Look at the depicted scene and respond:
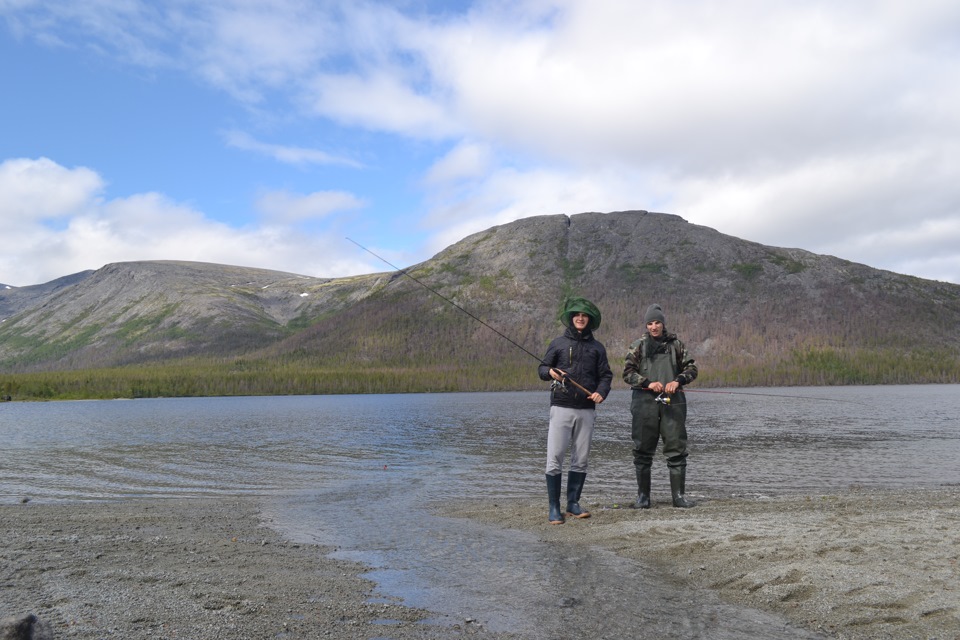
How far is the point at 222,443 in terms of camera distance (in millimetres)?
34031

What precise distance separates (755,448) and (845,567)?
2153 centimetres

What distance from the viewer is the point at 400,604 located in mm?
6812

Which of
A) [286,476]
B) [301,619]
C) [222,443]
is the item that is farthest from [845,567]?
[222,443]

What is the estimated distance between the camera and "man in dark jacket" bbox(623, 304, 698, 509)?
40.0ft

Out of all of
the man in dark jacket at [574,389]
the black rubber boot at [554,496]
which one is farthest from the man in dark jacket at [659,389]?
the black rubber boot at [554,496]

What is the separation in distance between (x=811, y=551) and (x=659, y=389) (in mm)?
4232

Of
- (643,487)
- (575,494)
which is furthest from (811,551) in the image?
(643,487)

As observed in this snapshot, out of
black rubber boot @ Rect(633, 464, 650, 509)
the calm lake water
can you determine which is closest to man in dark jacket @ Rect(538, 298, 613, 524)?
A: the calm lake water

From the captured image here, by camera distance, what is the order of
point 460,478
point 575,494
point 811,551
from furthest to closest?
point 460,478
point 575,494
point 811,551

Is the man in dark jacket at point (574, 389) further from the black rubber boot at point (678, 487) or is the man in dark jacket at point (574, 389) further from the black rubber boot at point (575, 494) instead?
the black rubber boot at point (678, 487)

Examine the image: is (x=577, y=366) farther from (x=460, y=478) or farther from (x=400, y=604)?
(x=460, y=478)

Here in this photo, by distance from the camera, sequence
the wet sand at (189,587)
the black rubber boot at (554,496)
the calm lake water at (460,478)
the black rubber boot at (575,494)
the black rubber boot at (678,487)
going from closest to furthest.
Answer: the wet sand at (189,587) → the calm lake water at (460,478) → the black rubber boot at (554,496) → the black rubber boot at (575,494) → the black rubber boot at (678,487)

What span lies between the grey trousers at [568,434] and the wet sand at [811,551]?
1.03 metres

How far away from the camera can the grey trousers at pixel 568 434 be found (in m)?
11.1
